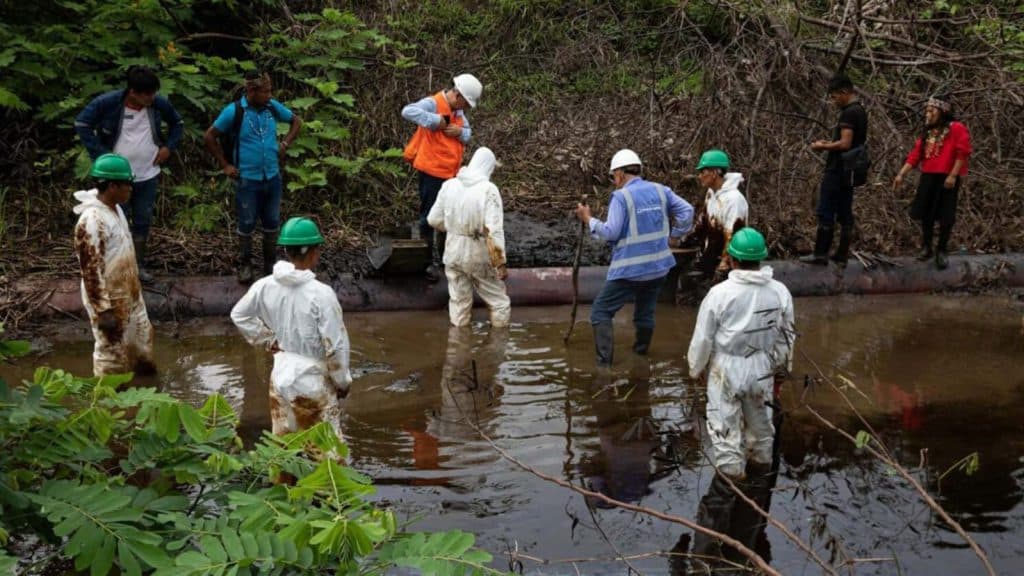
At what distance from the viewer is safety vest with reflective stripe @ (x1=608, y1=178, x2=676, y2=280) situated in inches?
328

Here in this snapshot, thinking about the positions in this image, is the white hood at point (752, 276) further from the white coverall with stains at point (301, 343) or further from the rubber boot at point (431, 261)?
the rubber boot at point (431, 261)

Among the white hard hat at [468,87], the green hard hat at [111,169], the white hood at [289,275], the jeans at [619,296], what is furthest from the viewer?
the white hard hat at [468,87]

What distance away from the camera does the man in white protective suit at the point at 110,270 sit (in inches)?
274

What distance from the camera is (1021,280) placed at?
453 inches

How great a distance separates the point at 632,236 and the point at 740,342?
2458 millimetres

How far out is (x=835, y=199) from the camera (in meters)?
10.8

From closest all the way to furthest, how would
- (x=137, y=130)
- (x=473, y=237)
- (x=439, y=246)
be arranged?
(x=137, y=130), (x=473, y=237), (x=439, y=246)

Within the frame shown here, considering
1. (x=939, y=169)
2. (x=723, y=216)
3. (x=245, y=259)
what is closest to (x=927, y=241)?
(x=939, y=169)

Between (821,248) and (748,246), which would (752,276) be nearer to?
(748,246)

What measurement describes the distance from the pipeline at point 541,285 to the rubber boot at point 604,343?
2.03m

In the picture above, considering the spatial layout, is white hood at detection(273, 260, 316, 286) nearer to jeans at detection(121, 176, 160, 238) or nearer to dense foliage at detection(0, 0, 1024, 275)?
→ jeans at detection(121, 176, 160, 238)

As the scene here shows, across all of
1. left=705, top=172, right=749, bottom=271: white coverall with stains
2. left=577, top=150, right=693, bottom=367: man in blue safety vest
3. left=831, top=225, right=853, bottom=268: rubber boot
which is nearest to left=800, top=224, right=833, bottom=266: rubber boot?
left=831, top=225, right=853, bottom=268: rubber boot

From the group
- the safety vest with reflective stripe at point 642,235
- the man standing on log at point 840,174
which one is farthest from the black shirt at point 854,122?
the safety vest with reflective stripe at point 642,235

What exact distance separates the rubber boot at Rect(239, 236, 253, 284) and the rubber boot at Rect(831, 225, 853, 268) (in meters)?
6.36
